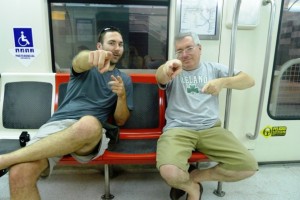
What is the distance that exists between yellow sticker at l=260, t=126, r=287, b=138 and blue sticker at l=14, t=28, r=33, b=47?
7.34ft

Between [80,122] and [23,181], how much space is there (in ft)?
1.44

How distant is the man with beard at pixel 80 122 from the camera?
54.6 inches

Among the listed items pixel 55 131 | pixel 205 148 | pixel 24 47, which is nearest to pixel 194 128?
pixel 205 148

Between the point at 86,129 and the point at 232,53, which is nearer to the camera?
the point at 86,129

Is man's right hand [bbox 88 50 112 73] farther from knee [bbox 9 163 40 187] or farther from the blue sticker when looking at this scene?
the blue sticker

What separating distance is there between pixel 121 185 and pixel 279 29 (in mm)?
1908

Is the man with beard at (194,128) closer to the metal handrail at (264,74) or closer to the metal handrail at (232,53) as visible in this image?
the metal handrail at (232,53)

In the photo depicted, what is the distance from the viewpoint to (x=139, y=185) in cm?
209

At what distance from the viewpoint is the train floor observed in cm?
194

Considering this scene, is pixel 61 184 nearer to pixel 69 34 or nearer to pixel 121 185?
pixel 121 185

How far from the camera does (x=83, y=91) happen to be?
183 centimetres

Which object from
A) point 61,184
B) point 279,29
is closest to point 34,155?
point 61,184

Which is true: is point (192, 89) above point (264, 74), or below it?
below

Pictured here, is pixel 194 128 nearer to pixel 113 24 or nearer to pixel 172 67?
pixel 172 67
